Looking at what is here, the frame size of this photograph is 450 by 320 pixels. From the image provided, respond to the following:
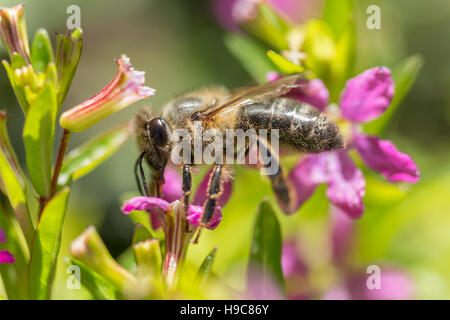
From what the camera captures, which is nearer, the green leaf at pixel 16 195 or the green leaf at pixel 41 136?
the green leaf at pixel 41 136

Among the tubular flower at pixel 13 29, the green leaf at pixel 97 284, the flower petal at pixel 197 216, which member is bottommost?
the green leaf at pixel 97 284

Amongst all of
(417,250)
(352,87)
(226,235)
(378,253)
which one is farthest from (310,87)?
(417,250)

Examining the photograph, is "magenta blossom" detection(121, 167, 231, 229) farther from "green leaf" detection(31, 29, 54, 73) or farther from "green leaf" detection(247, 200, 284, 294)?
"green leaf" detection(31, 29, 54, 73)

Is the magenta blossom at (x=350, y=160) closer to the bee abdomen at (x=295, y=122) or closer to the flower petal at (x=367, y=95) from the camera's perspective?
the flower petal at (x=367, y=95)

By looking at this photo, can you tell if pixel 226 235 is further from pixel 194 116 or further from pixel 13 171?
pixel 13 171

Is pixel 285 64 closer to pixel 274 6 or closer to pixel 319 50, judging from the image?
pixel 319 50

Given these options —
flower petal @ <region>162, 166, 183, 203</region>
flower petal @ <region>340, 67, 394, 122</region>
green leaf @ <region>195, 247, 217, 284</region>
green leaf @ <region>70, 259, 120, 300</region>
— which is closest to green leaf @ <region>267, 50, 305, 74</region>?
flower petal @ <region>340, 67, 394, 122</region>

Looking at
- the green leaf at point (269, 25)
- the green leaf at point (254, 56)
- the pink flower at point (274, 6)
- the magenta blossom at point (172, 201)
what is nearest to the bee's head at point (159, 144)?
the magenta blossom at point (172, 201)
